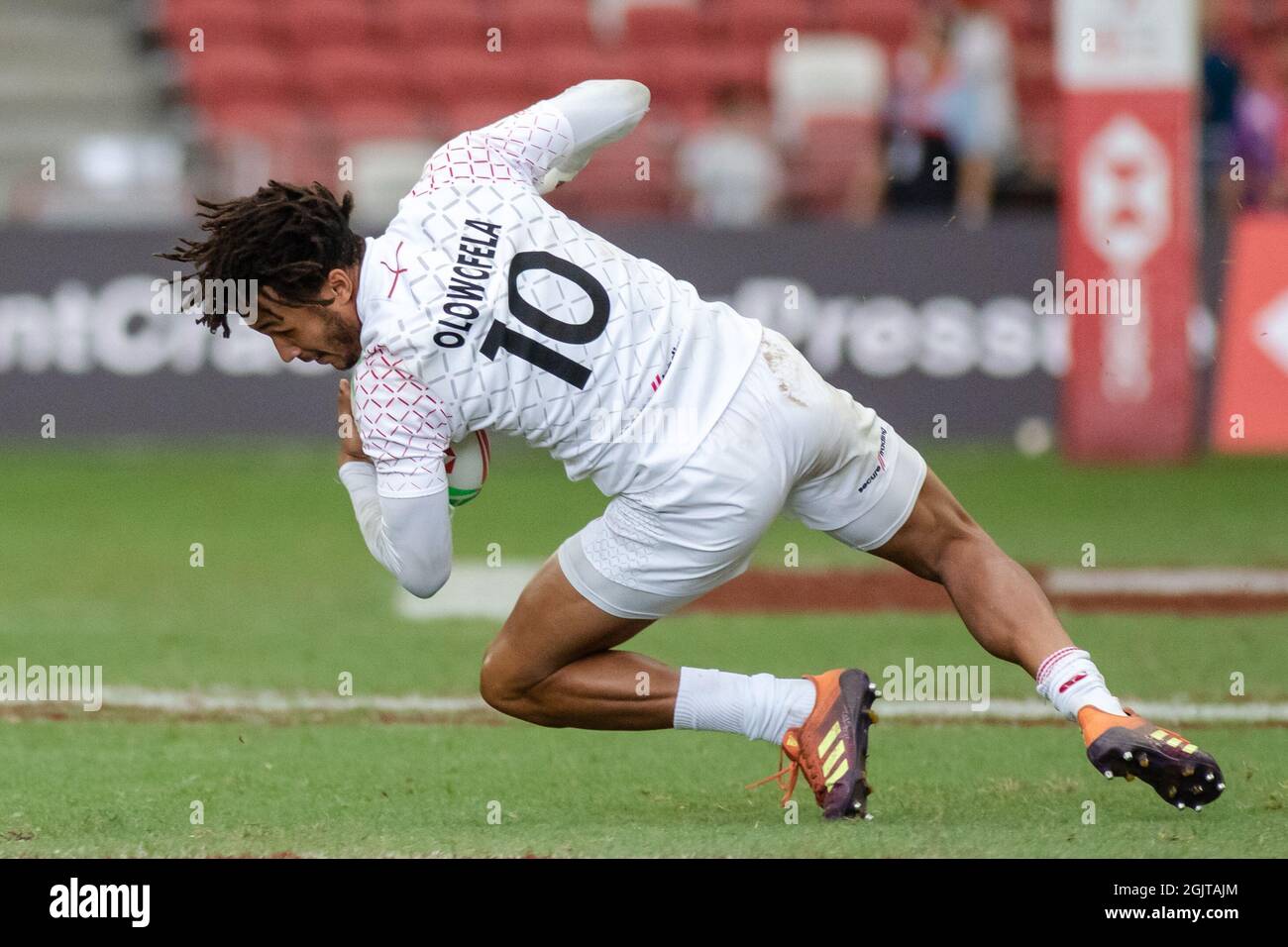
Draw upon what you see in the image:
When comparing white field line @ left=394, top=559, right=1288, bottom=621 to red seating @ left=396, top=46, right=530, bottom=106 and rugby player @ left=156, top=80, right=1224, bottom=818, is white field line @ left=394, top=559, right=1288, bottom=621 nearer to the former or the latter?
rugby player @ left=156, top=80, right=1224, bottom=818

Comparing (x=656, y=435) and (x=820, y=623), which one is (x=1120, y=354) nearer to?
(x=820, y=623)

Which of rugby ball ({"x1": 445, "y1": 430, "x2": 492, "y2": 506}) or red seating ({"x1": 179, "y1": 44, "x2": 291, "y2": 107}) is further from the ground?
red seating ({"x1": 179, "y1": 44, "x2": 291, "y2": 107})

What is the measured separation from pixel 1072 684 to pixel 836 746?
713 millimetres

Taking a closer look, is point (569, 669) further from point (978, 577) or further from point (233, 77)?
point (233, 77)

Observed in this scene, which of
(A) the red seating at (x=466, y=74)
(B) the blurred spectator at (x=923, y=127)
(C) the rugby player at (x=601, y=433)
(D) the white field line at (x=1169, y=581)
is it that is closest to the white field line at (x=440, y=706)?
(C) the rugby player at (x=601, y=433)

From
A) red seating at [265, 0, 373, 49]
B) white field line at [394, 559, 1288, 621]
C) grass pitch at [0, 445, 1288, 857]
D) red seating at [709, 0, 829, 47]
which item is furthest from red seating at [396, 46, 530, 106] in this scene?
white field line at [394, 559, 1288, 621]

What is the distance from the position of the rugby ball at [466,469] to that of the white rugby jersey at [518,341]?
0.14m

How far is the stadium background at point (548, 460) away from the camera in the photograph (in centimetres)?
617

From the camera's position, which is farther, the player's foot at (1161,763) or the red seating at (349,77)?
the red seating at (349,77)

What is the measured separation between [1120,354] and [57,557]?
302 inches

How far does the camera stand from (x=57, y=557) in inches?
454

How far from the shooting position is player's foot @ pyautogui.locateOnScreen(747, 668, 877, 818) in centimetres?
573

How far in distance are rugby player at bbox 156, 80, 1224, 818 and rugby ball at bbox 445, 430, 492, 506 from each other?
0.38 ft

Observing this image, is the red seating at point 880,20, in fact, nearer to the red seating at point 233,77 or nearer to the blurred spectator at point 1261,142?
the blurred spectator at point 1261,142
